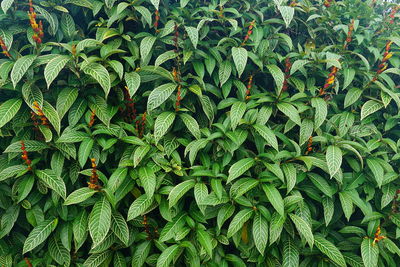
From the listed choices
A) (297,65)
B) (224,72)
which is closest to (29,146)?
(224,72)

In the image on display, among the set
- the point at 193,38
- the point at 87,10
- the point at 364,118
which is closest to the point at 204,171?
the point at 193,38

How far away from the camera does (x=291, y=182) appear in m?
1.49

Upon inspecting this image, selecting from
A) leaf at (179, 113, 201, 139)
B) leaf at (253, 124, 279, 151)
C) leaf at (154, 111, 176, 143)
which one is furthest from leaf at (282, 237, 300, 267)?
leaf at (154, 111, 176, 143)

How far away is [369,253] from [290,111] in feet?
2.79

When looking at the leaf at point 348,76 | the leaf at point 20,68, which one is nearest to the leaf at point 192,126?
the leaf at point 20,68

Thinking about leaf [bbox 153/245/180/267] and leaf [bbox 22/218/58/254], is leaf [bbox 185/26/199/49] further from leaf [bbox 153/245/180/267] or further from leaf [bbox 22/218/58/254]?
leaf [bbox 22/218/58/254]

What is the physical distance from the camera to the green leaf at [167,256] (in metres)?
1.46

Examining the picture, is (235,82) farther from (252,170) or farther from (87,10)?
(87,10)

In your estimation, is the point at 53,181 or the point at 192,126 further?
the point at 192,126

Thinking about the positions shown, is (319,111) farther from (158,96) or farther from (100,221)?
(100,221)

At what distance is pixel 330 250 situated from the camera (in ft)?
5.03

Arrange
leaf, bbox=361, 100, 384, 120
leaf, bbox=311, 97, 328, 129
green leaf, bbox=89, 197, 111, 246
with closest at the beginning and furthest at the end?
green leaf, bbox=89, 197, 111, 246
leaf, bbox=311, 97, 328, 129
leaf, bbox=361, 100, 384, 120

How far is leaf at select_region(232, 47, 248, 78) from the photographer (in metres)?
1.63

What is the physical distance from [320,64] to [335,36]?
38cm
